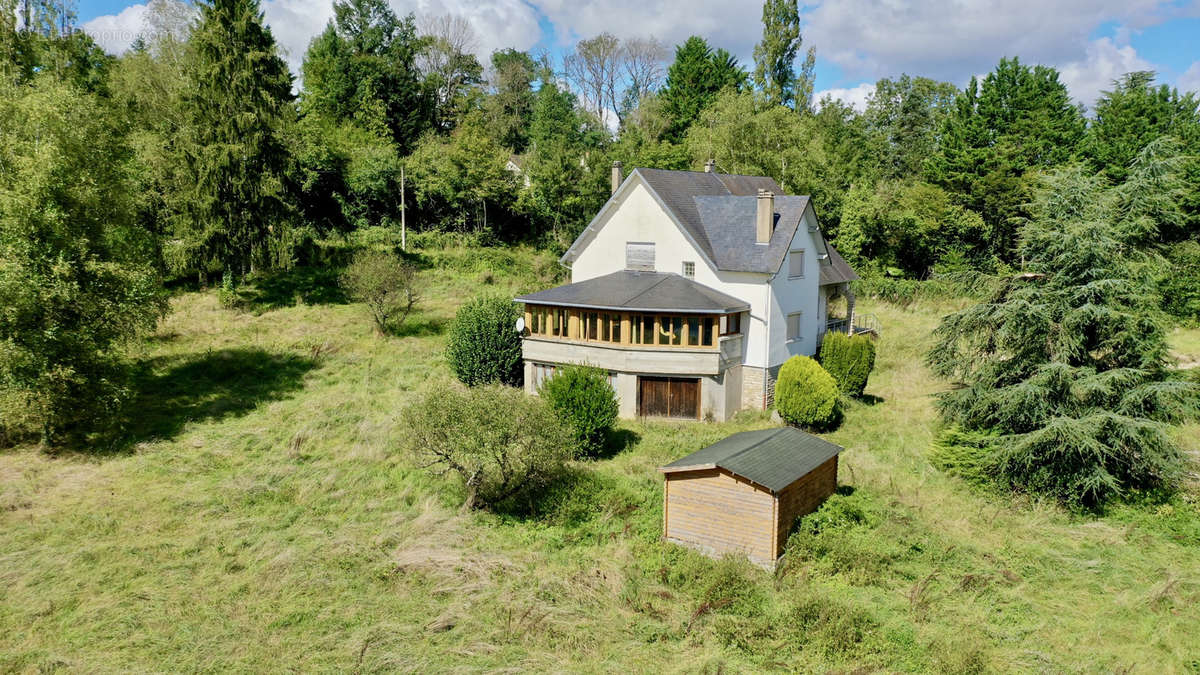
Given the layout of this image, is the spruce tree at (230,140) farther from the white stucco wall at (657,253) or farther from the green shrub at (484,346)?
the white stucco wall at (657,253)

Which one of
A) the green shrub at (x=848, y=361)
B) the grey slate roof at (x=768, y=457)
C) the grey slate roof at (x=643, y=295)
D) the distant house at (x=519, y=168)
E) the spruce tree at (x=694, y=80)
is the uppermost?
the spruce tree at (x=694, y=80)

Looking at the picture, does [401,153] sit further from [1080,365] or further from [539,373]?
[1080,365]

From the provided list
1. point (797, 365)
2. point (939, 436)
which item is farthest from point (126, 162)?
point (939, 436)

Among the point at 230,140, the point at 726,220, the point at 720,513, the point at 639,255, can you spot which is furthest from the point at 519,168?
the point at 720,513

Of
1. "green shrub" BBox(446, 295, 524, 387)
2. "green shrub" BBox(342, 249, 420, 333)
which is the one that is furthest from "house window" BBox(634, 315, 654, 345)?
"green shrub" BBox(342, 249, 420, 333)

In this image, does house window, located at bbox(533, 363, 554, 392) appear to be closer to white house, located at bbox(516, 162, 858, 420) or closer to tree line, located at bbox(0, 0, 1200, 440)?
white house, located at bbox(516, 162, 858, 420)

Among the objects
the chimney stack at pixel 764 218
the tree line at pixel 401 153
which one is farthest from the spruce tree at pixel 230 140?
the chimney stack at pixel 764 218
